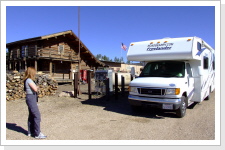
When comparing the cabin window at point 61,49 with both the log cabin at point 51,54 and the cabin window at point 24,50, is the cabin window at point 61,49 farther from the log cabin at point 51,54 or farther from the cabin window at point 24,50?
the cabin window at point 24,50

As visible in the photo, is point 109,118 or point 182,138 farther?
point 109,118

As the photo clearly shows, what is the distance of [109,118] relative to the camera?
6547 millimetres

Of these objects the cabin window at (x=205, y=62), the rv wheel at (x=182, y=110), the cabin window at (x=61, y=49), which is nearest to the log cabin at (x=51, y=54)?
the cabin window at (x=61, y=49)

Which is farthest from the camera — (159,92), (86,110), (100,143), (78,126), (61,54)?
(61,54)

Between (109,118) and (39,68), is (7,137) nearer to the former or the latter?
(109,118)

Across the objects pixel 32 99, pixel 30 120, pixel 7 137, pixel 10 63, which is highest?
pixel 10 63

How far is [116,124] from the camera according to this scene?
19.1 feet

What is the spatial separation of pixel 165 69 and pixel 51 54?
20073 mm

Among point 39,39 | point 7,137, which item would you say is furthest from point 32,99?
point 39,39

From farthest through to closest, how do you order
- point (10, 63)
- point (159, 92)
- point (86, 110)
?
point (10, 63) < point (86, 110) < point (159, 92)

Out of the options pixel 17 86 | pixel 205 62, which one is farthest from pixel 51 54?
pixel 205 62

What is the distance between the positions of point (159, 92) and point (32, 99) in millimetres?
3919

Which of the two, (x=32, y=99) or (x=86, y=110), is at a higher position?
(x=32, y=99)

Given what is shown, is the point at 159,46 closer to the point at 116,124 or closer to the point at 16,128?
the point at 116,124
